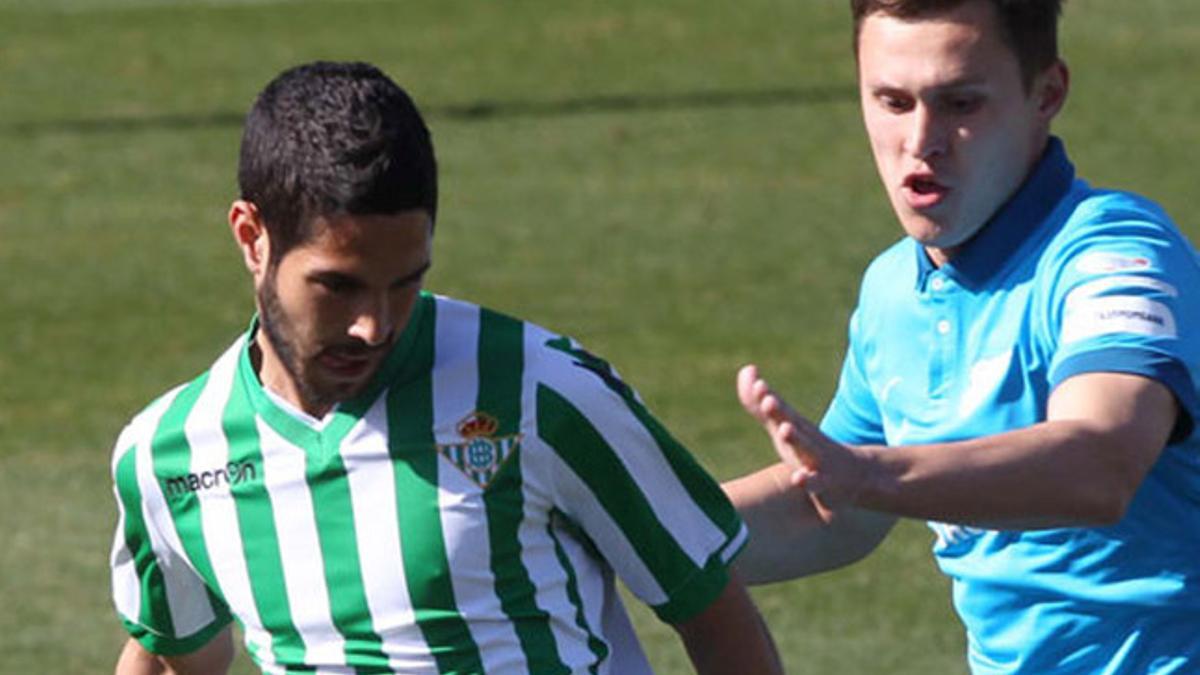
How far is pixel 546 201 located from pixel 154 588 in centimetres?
890

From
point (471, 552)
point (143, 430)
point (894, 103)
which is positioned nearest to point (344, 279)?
point (471, 552)

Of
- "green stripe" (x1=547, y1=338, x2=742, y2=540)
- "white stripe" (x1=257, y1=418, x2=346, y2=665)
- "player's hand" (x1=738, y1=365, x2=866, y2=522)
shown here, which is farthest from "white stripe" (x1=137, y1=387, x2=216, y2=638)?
"player's hand" (x1=738, y1=365, x2=866, y2=522)

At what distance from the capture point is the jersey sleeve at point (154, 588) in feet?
15.1

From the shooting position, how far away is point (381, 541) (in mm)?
4344

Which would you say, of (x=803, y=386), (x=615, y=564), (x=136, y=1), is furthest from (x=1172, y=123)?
(x=615, y=564)

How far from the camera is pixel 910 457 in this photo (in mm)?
3598

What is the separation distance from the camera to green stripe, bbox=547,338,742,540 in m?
4.33

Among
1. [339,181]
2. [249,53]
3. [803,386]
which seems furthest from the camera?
[249,53]

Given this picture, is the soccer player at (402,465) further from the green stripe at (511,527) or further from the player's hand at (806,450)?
the player's hand at (806,450)

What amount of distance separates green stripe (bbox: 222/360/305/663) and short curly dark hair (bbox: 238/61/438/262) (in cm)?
31

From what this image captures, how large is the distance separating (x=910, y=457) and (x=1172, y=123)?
37.4ft

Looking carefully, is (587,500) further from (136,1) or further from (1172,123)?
(136,1)

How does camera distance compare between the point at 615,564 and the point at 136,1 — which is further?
the point at 136,1

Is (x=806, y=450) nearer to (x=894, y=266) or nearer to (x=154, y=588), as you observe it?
(x=894, y=266)
